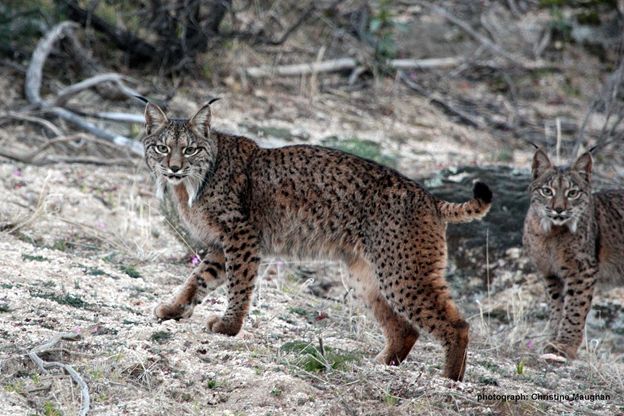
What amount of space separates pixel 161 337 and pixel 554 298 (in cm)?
386

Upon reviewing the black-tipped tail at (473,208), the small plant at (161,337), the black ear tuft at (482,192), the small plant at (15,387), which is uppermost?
the black ear tuft at (482,192)

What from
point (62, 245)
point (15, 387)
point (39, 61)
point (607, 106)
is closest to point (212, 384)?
point (15, 387)

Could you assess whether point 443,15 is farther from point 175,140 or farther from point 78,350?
point 78,350

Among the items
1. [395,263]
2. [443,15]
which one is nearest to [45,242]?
[395,263]

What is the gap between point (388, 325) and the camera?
20.9 ft

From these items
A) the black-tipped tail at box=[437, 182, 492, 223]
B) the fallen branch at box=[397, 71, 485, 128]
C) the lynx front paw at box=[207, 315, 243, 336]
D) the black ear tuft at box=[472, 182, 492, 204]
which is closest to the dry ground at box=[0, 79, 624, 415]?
the lynx front paw at box=[207, 315, 243, 336]

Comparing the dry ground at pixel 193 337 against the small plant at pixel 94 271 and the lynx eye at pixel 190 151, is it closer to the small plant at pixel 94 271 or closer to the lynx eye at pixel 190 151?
the small plant at pixel 94 271

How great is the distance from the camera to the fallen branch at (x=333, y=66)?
1318 centimetres

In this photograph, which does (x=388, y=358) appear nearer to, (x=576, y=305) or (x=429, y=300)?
(x=429, y=300)

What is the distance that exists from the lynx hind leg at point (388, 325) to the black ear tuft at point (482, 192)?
2.80ft

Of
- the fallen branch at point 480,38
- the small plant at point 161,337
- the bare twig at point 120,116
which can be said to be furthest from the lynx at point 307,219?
the fallen branch at point 480,38

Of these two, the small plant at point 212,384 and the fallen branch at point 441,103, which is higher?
the fallen branch at point 441,103

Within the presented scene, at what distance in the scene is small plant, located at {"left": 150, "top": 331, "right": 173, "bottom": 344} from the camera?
5699 millimetres

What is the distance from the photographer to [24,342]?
5355mm
